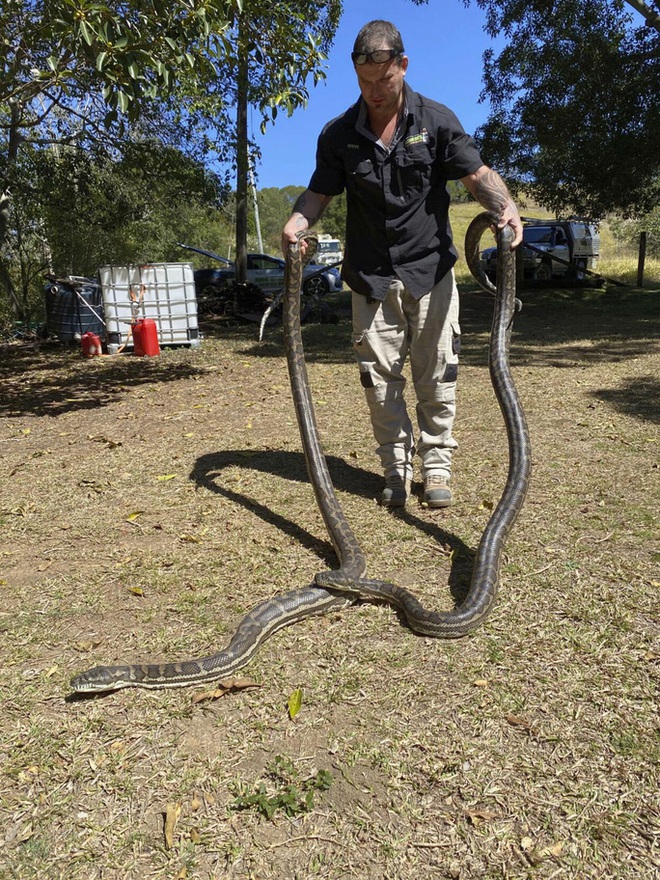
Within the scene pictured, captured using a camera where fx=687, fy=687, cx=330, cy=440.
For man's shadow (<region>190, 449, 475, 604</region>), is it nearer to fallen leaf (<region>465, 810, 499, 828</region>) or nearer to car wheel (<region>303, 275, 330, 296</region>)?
fallen leaf (<region>465, 810, 499, 828</region>)

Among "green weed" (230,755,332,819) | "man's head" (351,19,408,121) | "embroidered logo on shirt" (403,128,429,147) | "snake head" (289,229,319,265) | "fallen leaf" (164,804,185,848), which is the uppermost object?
"man's head" (351,19,408,121)

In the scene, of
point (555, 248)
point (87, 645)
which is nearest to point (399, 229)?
point (87, 645)

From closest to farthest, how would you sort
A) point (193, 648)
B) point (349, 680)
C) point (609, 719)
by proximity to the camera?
point (609, 719)
point (349, 680)
point (193, 648)

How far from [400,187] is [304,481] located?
253 centimetres

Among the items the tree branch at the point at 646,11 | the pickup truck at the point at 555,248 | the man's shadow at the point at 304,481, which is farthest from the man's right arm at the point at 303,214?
the pickup truck at the point at 555,248

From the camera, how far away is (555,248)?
27.7 meters

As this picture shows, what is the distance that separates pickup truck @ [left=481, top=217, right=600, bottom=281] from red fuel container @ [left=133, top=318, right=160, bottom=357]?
52.7ft

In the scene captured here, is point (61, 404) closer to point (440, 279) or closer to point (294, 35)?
point (294, 35)

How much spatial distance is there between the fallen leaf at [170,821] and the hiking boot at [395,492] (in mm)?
2855

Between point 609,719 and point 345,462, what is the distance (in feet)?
12.0

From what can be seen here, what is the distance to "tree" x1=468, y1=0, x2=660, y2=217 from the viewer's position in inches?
630

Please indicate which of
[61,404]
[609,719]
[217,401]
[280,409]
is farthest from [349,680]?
[61,404]

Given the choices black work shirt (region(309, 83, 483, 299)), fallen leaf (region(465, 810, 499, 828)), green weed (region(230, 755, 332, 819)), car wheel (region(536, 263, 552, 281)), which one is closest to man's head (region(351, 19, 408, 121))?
black work shirt (region(309, 83, 483, 299))

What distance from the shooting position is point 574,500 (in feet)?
16.7
